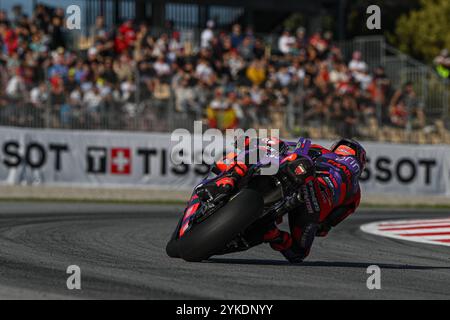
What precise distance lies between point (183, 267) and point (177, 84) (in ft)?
47.0

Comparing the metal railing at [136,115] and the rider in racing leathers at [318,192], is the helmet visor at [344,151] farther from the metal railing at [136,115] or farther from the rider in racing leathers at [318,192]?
the metal railing at [136,115]

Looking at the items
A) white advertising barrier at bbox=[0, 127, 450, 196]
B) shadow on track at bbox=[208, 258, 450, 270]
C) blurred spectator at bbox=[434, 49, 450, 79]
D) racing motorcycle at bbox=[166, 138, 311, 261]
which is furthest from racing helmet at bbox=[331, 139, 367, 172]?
blurred spectator at bbox=[434, 49, 450, 79]

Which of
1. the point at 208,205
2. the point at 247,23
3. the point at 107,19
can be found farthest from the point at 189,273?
the point at 247,23

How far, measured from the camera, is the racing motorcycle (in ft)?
24.7

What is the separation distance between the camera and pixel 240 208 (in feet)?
24.7

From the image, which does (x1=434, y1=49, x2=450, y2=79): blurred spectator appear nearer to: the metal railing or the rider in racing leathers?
the metal railing

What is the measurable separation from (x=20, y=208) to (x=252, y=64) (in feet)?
33.2

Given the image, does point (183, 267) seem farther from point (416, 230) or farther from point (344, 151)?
point (416, 230)

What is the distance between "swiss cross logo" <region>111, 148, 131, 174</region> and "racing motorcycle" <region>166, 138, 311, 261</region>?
41.3ft

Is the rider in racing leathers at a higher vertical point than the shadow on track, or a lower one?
higher

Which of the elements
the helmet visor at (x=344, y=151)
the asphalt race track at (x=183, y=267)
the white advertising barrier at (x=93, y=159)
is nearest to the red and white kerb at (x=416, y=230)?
the asphalt race track at (x=183, y=267)

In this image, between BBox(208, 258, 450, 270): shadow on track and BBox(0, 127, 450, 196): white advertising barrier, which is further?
BBox(0, 127, 450, 196): white advertising barrier

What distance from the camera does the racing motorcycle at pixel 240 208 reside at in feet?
24.7

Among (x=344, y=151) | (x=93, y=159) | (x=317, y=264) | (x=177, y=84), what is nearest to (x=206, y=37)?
(x=177, y=84)
